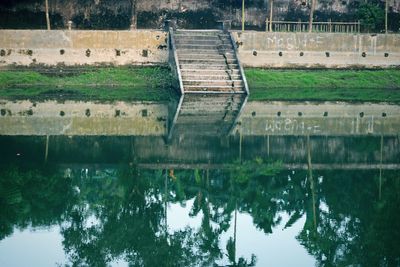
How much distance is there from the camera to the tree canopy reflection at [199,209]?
27.4 feet

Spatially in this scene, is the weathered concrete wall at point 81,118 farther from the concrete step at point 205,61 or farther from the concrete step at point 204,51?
the concrete step at point 204,51

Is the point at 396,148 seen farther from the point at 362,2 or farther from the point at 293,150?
the point at 362,2

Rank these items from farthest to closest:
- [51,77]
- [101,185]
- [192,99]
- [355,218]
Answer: [51,77]
[192,99]
[101,185]
[355,218]

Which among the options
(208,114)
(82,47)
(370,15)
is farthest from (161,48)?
(370,15)

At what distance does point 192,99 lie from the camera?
67.5ft

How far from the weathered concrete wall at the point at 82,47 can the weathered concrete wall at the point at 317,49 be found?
286cm

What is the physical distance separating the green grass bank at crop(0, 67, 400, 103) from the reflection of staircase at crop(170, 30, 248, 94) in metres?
0.65

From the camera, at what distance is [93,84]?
22.8m

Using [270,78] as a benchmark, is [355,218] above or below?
above

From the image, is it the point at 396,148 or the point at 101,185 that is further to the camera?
the point at 396,148

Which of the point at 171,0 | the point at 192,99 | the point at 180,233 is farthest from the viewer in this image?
the point at 171,0

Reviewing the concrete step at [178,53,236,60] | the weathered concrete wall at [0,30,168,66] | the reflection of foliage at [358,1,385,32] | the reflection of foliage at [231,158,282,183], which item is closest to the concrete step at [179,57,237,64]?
the concrete step at [178,53,236,60]

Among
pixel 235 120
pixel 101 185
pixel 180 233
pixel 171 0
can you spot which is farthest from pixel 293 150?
pixel 171 0

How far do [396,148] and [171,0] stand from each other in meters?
14.8
